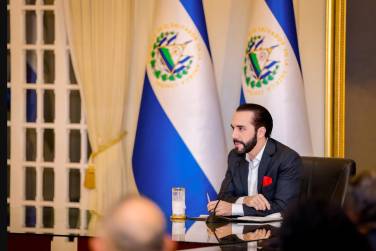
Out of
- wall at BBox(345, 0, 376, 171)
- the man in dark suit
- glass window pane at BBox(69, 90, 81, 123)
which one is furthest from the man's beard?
glass window pane at BBox(69, 90, 81, 123)

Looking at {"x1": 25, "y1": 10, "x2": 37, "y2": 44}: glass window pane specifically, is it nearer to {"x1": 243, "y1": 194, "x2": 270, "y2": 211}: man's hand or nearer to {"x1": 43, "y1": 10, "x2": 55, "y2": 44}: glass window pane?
{"x1": 43, "y1": 10, "x2": 55, "y2": 44}: glass window pane

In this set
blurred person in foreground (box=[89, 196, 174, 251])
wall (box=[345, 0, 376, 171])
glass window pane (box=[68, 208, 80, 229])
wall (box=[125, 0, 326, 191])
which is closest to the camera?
blurred person in foreground (box=[89, 196, 174, 251])

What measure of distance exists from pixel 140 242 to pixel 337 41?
14.2 feet

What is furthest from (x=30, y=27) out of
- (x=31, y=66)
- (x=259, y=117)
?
(x=259, y=117)

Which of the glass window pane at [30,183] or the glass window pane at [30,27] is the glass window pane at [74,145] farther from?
the glass window pane at [30,27]

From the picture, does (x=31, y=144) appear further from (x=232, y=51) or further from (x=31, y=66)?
(x=232, y=51)

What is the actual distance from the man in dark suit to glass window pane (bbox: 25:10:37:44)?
7.78 ft

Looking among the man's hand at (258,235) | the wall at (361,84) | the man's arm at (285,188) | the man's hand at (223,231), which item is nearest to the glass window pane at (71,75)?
the wall at (361,84)

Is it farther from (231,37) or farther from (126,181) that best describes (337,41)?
(126,181)

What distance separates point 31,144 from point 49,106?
332 mm

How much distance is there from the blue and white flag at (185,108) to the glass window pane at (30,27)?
124cm

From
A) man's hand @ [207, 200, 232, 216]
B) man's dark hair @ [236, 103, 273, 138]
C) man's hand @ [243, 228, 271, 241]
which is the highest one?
man's dark hair @ [236, 103, 273, 138]

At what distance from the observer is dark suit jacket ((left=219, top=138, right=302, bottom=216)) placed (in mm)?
3885

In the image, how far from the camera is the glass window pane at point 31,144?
19.9 feet
